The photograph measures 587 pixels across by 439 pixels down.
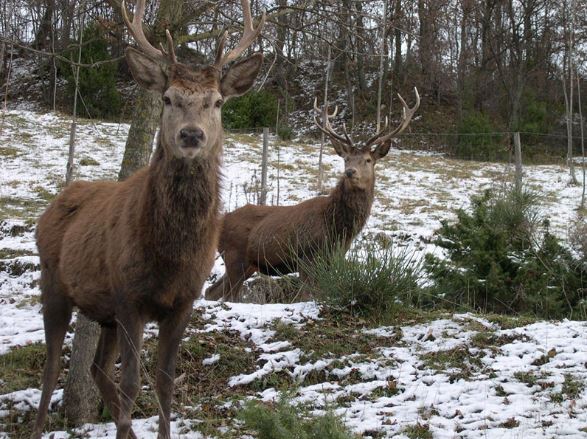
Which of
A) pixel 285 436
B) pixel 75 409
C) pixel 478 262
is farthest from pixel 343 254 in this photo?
pixel 285 436

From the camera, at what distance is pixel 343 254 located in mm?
8055

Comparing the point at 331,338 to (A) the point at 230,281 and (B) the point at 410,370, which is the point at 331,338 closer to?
(B) the point at 410,370

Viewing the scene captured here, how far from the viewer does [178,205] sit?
469 centimetres

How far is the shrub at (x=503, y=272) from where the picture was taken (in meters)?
8.20

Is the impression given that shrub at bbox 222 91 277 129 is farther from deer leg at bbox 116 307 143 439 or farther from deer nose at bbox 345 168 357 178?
deer leg at bbox 116 307 143 439

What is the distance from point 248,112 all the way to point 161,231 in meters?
19.6

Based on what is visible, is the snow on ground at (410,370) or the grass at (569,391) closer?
the snow on ground at (410,370)

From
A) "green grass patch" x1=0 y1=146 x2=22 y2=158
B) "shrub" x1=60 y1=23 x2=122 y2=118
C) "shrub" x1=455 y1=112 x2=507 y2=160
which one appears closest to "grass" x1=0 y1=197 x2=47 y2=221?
"green grass patch" x1=0 y1=146 x2=22 y2=158

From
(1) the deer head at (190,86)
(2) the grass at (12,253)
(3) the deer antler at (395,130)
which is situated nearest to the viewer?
(1) the deer head at (190,86)

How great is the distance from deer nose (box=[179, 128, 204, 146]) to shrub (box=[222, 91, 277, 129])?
19.3 meters

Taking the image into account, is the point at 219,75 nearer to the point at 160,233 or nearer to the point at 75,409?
the point at 160,233

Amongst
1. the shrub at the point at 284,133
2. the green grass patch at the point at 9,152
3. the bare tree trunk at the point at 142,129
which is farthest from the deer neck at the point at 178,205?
the shrub at the point at 284,133

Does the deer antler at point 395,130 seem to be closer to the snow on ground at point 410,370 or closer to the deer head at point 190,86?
the snow on ground at point 410,370

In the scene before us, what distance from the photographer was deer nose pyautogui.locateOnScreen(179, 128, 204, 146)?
14.8ft
